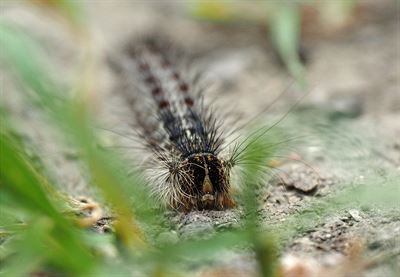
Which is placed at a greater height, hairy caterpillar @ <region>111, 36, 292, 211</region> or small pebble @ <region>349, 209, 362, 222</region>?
hairy caterpillar @ <region>111, 36, 292, 211</region>

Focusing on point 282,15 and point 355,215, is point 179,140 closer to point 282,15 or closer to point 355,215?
point 355,215

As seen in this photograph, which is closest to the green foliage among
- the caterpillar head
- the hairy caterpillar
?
the hairy caterpillar

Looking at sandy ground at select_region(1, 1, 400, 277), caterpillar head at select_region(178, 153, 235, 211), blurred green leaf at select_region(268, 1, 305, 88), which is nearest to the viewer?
sandy ground at select_region(1, 1, 400, 277)

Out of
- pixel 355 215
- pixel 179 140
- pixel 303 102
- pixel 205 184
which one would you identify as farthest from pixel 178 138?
pixel 303 102

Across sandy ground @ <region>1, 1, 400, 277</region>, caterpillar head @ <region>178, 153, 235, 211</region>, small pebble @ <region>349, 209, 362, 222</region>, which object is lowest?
small pebble @ <region>349, 209, 362, 222</region>

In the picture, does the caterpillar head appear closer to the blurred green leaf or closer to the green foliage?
the green foliage

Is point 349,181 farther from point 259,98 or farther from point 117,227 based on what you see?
point 259,98

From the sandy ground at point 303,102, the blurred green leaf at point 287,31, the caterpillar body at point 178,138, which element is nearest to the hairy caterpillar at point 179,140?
the caterpillar body at point 178,138

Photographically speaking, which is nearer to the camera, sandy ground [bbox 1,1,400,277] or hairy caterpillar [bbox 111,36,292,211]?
sandy ground [bbox 1,1,400,277]

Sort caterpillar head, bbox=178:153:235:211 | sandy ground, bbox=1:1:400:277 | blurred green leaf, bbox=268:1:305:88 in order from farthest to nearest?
1. blurred green leaf, bbox=268:1:305:88
2. caterpillar head, bbox=178:153:235:211
3. sandy ground, bbox=1:1:400:277
